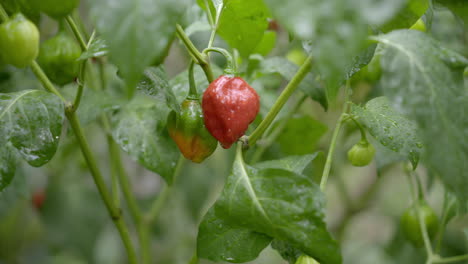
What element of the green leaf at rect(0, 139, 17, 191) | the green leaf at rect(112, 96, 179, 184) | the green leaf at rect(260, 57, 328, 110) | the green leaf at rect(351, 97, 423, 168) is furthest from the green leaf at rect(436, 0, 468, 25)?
the green leaf at rect(0, 139, 17, 191)

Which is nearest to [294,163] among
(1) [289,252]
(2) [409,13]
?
(1) [289,252]

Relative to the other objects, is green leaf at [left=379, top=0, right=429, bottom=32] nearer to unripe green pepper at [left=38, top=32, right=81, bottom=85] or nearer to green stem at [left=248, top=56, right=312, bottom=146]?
green stem at [left=248, top=56, right=312, bottom=146]

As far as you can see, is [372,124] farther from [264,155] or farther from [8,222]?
[8,222]

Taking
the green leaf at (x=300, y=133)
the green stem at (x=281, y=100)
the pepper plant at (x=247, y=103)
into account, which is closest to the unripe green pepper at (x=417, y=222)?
the pepper plant at (x=247, y=103)

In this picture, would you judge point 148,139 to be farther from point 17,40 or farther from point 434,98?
point 434,98

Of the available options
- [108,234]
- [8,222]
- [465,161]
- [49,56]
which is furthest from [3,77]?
[108,234]

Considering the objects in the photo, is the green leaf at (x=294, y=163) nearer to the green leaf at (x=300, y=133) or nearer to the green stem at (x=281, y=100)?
the green stem at (x=281, y=100)
